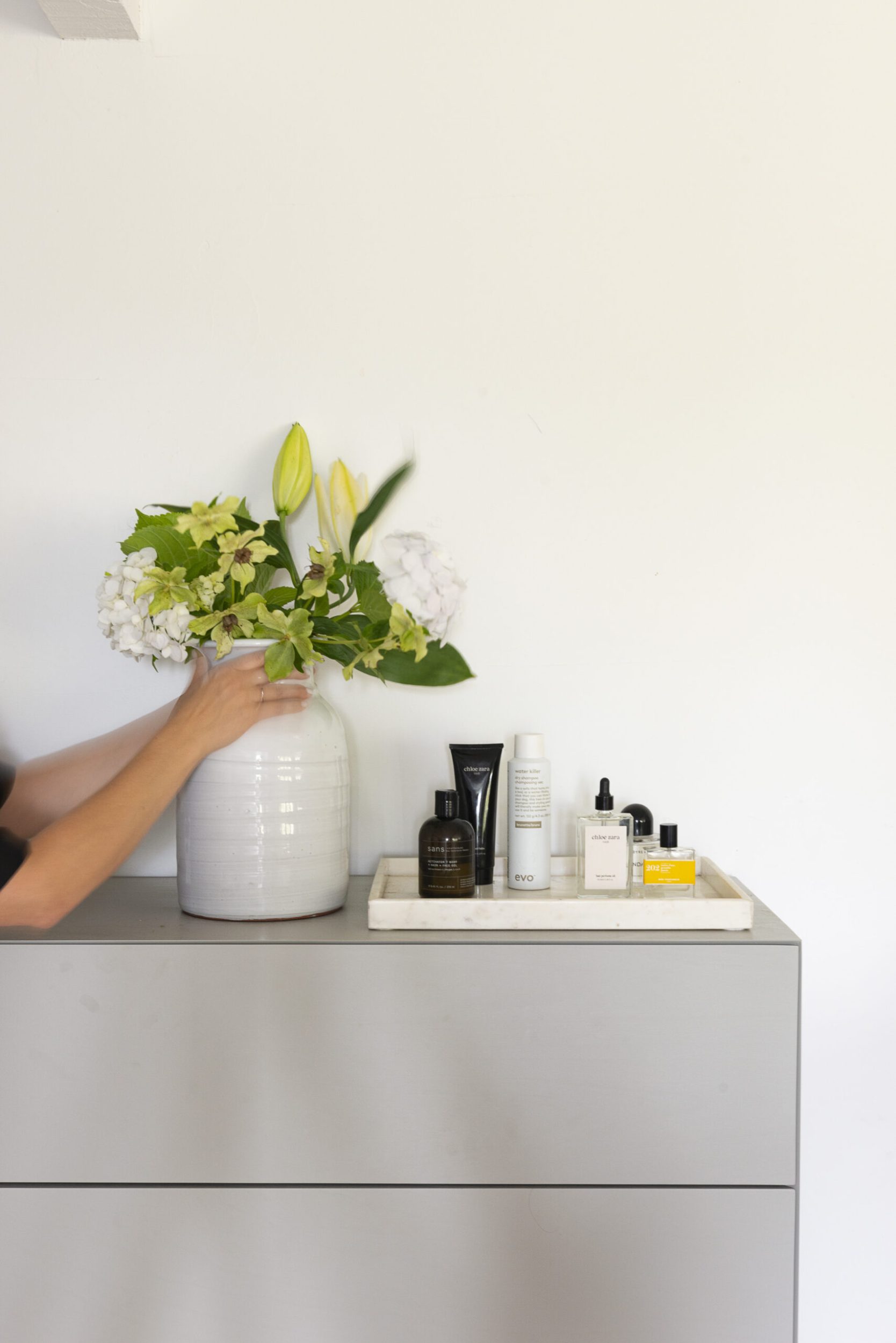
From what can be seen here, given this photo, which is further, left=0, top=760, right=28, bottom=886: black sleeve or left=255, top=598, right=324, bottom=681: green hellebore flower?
left=255, top=598, right=324, bottom=681: green hellebore flower

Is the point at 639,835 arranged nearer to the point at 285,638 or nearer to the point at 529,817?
the point at 529,817

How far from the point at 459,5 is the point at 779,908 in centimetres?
113

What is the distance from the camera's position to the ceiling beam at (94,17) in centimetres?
111

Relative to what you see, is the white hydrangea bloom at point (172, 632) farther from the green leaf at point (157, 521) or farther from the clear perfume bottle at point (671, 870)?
the clear perfume bottle at point (671, 870)

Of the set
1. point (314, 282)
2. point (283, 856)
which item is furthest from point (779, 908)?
point (314, 282)

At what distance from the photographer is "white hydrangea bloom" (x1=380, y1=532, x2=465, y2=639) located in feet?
3.02

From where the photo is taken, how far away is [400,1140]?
89 centimetres

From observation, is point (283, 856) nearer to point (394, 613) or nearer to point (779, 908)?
point (394, 613)

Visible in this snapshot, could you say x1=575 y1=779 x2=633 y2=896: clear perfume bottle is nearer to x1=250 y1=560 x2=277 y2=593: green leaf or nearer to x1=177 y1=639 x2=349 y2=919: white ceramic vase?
x1=177 y1=639 x2=349 y2=919: white ceramic vase

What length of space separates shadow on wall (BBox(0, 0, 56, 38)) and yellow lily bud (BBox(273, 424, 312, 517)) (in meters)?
0.57

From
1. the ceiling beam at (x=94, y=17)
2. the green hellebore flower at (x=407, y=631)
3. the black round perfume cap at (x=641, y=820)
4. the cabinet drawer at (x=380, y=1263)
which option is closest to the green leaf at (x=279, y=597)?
the green hellebore flower at (x=407, y=631)

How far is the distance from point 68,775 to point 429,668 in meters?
0.43

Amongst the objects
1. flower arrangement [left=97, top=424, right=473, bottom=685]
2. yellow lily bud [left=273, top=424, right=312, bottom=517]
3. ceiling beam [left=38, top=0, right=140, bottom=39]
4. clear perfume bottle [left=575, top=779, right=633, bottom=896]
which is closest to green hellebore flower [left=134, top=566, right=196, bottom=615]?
flower arrangement [left=97, top=424, right=473, bottom=685]

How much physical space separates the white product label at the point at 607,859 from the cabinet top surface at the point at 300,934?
7cm
